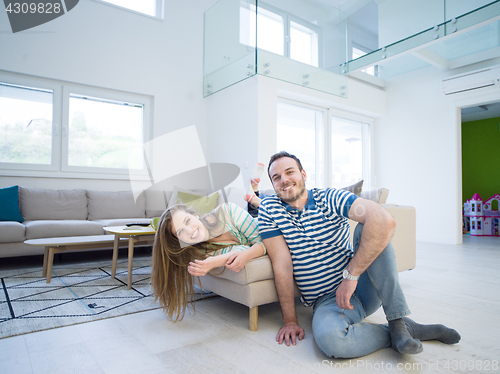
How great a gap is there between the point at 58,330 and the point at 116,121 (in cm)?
335

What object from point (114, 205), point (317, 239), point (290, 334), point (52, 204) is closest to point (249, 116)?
point (114, 205)

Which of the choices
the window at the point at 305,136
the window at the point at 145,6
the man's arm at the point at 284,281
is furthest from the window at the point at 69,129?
the man's arm at the point at 284,281

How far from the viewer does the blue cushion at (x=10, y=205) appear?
3113 mm

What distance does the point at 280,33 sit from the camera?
405 centimetres

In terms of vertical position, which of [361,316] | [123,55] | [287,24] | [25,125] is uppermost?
[287,24]

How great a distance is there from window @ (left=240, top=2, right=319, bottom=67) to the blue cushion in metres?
3.02

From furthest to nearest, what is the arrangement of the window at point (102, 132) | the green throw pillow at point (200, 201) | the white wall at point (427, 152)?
the white wall at point (427, 152), the window at point (102, 132), the green throw pillow at point (200, 201)

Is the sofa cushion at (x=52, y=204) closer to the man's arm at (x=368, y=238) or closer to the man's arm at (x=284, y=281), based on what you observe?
the man's arm at (x=284, y=281)

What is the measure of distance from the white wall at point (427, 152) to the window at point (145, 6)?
4.01 meters

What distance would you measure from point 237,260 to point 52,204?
2.93m

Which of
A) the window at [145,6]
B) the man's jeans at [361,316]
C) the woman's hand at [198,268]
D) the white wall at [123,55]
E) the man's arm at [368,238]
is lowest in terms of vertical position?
the man's jeans at [361,316]

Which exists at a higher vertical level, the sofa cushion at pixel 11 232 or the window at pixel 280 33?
the window at pixel 280 33

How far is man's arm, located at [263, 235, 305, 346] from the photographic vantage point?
146cm

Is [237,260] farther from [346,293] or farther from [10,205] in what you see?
[10,205]
